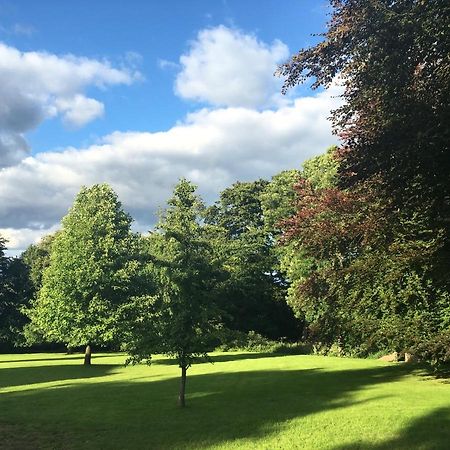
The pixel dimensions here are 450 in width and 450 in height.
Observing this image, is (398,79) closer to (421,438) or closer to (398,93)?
(398,93)

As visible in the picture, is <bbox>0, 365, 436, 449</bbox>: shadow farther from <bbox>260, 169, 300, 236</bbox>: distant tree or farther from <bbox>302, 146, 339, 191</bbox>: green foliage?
<bbox>260, 169, 300, 236</bbox>: distant tree

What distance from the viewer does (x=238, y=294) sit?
194 feet

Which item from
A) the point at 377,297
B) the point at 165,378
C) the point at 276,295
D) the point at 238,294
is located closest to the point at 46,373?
the point at 165,378

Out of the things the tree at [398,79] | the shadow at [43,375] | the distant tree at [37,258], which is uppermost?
the distant tree at [37,258]

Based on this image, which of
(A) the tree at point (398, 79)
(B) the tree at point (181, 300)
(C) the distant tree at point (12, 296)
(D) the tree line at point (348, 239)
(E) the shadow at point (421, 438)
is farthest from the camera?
(C) the distant tree at point (12, 296)

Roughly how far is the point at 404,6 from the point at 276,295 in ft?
177

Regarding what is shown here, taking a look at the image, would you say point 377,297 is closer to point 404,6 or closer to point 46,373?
point 404,6

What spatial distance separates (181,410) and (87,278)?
831 inches

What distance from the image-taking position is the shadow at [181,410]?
12.1 meters

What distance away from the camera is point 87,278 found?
35000 mm

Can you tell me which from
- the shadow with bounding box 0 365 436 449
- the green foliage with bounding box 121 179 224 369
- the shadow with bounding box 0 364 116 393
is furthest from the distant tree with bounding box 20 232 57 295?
the green foliage with bounding box 121 179 224 369

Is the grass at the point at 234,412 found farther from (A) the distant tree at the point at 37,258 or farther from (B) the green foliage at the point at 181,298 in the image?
(A) the distant tree at the point at 37,258

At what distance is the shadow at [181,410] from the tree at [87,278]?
35.4ft

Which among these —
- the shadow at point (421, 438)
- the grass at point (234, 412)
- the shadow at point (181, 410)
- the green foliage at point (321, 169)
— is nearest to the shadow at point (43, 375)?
the grass at point (234, 412)
